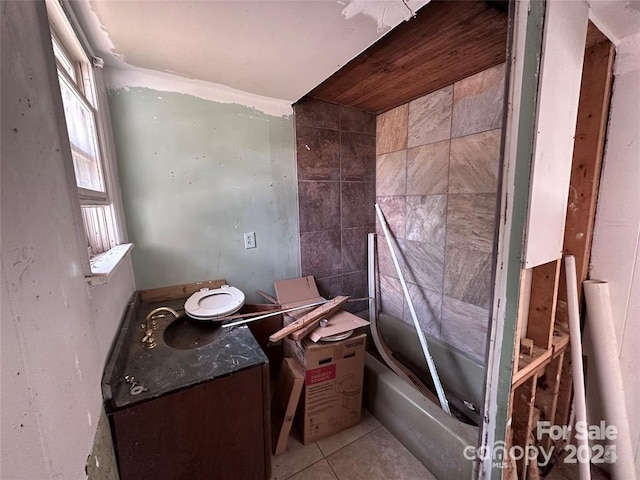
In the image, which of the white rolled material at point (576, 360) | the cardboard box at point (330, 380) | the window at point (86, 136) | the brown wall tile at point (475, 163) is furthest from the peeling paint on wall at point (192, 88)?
the white rolled material at point (576, 360)

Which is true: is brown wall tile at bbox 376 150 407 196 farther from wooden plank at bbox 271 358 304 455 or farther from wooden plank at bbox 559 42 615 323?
wooden plank at bbox 271 358 304 455

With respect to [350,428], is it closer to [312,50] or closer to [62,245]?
[62,245]

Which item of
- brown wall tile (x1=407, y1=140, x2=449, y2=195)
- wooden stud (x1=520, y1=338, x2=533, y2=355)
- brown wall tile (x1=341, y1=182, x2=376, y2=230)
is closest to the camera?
wooden stud (x1=520, y1=338, x2=533, y2=355)

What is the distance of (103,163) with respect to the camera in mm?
1195

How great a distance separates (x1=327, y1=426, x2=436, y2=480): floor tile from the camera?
1.22m

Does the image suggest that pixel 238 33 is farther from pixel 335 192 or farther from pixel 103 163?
pixel 335 192

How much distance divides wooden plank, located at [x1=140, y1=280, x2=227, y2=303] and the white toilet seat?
0.06 m

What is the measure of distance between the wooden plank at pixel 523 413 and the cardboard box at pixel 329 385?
2.28 ft

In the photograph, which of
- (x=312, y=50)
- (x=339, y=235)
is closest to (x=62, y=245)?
(x=312, y=50)

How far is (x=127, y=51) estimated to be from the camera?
44.8 inches

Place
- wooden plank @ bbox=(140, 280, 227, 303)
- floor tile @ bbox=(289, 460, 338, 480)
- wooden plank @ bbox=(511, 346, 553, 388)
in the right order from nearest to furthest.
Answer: wooden plank @ bbox=(511, 346, 553, 388), floor tile @ bbox=(289, 460, 338, 480), wooden plank @ bbox=(140, 280, 227, 303)

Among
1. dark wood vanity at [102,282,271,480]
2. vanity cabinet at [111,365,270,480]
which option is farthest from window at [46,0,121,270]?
vanity cabinet at [111,365,270,480]

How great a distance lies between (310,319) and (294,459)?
704 millimetres

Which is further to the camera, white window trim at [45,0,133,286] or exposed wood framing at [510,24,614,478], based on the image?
exposed wood framing at [510,24,614,478]
